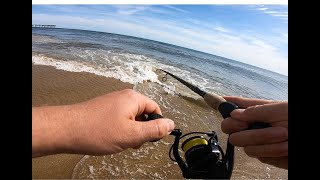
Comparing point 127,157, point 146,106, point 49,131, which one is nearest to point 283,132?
point 146,106

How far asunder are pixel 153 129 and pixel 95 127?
0.33 m

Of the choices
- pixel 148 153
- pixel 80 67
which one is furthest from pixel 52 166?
pixel 80 67

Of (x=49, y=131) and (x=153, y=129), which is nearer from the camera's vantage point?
(x=49, y=131)

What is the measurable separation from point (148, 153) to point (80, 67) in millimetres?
6278

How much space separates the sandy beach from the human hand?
322 cm

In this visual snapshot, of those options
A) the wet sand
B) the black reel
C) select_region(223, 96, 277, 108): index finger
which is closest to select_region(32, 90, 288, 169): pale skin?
the black reel

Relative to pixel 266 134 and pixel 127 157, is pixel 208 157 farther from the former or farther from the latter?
pixel 127 157

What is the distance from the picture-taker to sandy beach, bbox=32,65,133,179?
4242 millimetres

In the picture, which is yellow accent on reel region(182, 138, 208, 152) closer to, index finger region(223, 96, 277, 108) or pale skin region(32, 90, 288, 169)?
pale skin region(32, 90, 288, 169)

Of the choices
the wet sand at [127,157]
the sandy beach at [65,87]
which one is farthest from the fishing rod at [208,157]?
the sandy beach at [65,87]

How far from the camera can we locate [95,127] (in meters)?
1.49
